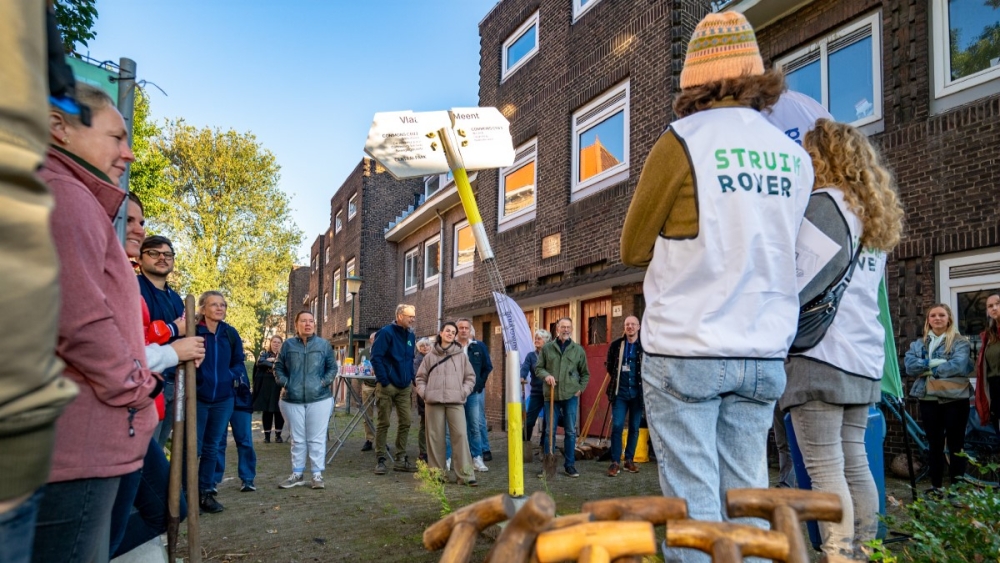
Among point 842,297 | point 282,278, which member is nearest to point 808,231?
point 842,297

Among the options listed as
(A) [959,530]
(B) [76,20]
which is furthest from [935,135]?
(B) [76,20]

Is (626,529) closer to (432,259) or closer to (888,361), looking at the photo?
(888,361)

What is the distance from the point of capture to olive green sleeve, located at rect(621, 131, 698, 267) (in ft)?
6.89

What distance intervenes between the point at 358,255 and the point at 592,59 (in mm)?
16743

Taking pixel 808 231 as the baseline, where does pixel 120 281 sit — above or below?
below

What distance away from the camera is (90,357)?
1.68 metres

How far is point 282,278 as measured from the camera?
30500 mm

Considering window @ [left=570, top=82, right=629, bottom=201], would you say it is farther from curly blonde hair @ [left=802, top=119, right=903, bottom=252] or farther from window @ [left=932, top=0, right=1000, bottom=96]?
curly blonde hair @ [left=802, top=119, right=903, bottom=252]

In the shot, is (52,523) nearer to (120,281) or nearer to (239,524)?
(120,281)

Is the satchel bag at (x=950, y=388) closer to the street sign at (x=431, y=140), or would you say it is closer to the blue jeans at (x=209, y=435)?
the street sign at (x=431, y=140)

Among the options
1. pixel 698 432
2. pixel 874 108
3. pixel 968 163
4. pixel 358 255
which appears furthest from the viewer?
pixel 358 255

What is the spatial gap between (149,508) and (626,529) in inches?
93.5

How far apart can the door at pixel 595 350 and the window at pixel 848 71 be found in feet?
16.0

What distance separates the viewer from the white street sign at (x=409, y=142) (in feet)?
13.9
